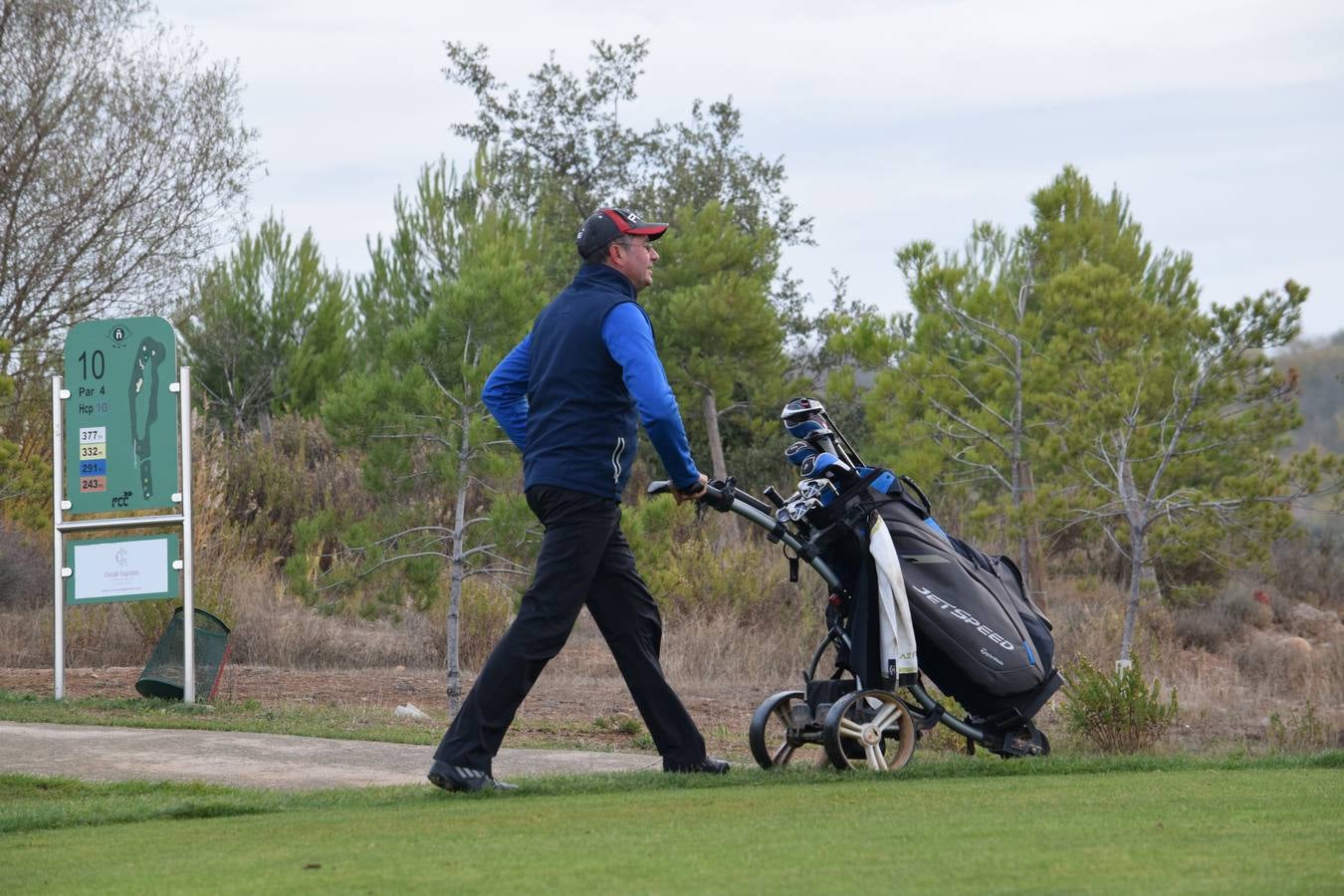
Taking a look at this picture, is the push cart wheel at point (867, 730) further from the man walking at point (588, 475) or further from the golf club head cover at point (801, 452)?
the golf club head cover at point (801, 452)

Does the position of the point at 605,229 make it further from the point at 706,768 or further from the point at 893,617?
the point at 706,768

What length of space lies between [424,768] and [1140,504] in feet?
33.4

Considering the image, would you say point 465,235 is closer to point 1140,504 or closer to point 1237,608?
point 1140,504

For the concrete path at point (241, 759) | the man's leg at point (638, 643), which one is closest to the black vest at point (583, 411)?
the man's leg at point (638, 643)

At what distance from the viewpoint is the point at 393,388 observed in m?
13.3

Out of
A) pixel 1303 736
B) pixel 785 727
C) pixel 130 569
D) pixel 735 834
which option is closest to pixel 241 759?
pixel 785 727

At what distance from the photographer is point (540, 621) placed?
6355mm

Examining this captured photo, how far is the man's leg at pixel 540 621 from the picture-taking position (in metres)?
6.25

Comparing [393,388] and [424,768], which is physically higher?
[393,388]

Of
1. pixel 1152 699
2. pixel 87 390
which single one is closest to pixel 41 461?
pixel 87 390

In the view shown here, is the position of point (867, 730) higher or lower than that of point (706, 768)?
higher

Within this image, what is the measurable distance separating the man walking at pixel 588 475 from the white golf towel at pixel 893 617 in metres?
0.85

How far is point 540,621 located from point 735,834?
1.60 metres

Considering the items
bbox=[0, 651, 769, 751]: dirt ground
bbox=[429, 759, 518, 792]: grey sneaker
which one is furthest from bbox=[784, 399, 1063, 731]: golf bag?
bbox=[0, 651, 769, 751]: dirt ground
